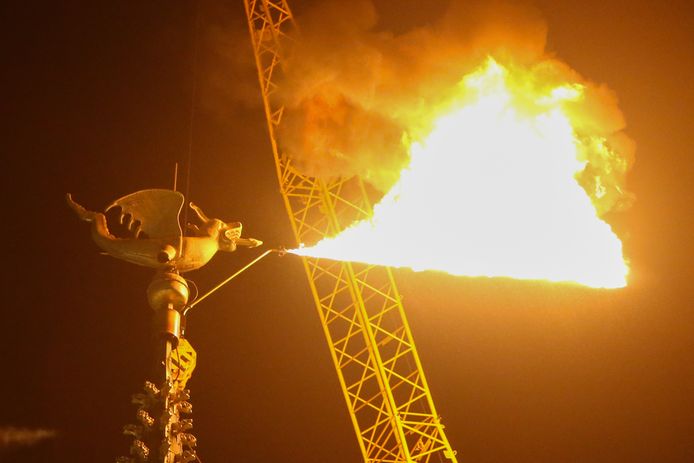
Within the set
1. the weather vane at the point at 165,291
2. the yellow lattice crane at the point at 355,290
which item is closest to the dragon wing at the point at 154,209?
the weather vane at the point at 165,291

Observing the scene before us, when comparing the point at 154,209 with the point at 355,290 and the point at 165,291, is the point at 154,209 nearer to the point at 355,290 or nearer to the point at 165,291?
the point at 165,291

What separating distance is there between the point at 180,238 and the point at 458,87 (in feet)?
37.1

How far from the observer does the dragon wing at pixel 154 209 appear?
1041cm

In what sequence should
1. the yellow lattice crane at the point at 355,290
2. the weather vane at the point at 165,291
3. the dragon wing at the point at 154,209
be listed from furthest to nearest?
the yellow lattice crane at the point at 355,290
the dragon wing at the point at 154,209
the weather vane at the point at 165,291

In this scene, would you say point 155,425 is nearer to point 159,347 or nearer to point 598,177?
point 159,347

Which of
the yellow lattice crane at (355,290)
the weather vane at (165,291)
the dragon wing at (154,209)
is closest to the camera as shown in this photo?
the weather vane at (165,291)

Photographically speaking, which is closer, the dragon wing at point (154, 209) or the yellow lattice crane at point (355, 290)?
the dragon wing at point (154, 209)

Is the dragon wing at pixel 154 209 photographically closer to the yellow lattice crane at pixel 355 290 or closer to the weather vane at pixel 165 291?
the weather vane at pixel 165 291

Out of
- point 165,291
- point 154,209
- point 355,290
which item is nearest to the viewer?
point 165,291

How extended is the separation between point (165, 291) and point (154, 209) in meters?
1.41

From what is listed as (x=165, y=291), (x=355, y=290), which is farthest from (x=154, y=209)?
(x=355, y=290)

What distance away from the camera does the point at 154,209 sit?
412 inches

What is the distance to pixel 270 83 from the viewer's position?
21875mm

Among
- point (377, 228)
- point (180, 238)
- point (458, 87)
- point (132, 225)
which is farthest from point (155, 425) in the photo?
point (458, 87)
